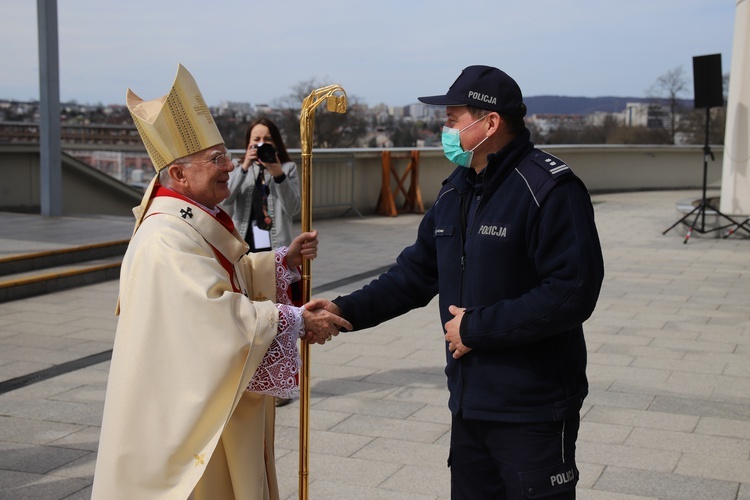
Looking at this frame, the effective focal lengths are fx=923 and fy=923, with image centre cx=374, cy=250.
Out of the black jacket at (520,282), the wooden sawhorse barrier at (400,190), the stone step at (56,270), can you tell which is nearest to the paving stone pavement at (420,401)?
the stone step at (56,270)

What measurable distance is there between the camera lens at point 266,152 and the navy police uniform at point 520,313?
270 centimetres

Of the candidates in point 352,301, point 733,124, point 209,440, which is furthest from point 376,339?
point 733,124

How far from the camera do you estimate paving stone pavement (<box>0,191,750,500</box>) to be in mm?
4652

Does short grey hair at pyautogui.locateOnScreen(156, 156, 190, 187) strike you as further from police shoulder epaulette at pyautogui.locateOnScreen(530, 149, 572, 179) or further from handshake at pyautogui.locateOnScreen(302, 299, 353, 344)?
police shoulder epaulette at pyautogui.locateOnScreen(530, 149, 572, 179)

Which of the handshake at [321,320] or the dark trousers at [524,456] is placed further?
A: the handshake at [321,320]

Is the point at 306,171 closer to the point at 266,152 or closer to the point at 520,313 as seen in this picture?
the point at 520,313

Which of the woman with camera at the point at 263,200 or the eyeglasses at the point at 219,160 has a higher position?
the eyeglasses at the point at 219,160

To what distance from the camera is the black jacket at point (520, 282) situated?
2.78m

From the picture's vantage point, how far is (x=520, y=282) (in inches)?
115

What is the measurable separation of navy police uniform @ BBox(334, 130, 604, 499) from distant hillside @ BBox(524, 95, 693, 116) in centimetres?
3323

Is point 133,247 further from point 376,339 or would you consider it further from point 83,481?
point 376,339

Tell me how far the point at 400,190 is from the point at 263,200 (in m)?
12.8

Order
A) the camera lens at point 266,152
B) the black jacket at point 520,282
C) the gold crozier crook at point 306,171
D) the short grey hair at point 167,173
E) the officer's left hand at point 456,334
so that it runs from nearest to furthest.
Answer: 1. the black jacket at point 520,282
2. the officer's left hand at point 456,334
3. the short grey hair at point 167,173
4. the gold crozier crook at point 306,171
5. the camera lens at point 266,152

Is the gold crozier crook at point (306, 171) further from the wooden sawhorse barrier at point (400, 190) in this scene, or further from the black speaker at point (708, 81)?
the wooden sawhorse barrier at point (400, 190)
